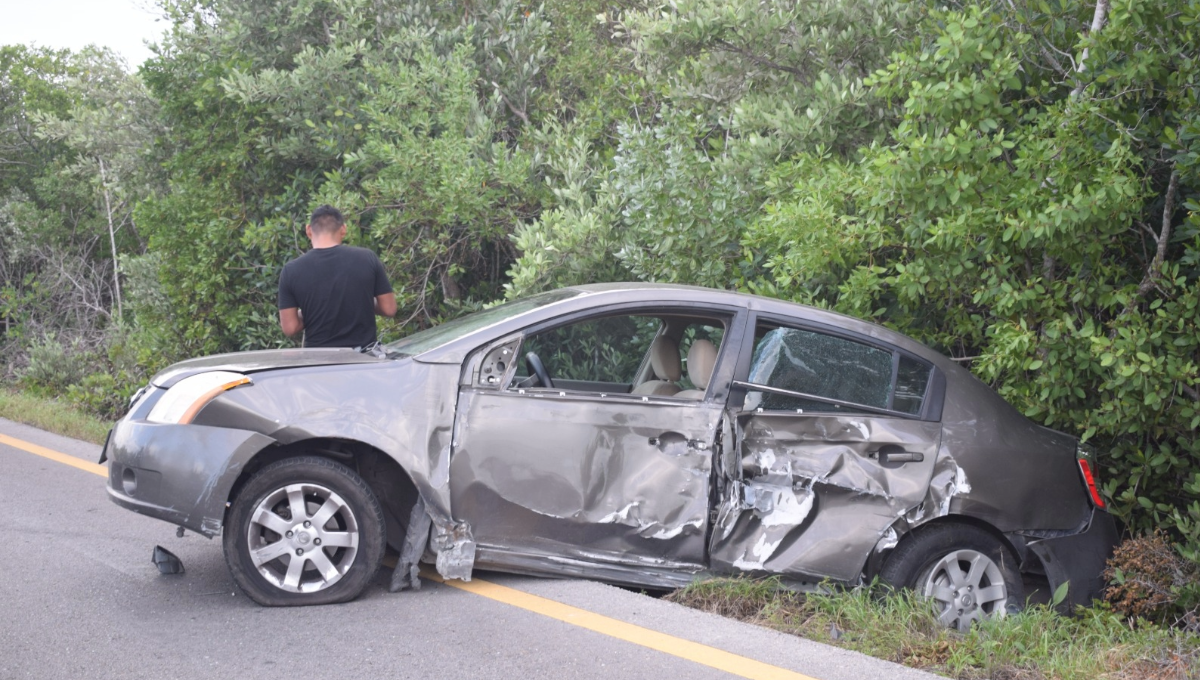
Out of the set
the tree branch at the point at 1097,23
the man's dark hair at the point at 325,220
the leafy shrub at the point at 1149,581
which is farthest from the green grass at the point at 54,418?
the tree branch at the point at 1097,23

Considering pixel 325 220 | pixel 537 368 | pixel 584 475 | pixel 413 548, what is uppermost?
pixel 325 220

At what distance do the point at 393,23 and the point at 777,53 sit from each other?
4.21 meters

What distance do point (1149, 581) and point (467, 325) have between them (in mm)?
3545

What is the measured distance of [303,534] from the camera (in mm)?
4773

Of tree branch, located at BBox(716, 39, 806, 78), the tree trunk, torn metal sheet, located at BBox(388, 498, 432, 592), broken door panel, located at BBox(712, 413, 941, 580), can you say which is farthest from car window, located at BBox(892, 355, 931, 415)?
the tree trunk

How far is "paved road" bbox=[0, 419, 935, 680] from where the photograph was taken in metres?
4.09

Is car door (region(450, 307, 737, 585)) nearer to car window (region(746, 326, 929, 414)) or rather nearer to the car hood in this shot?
car window (region(746, 326, 929, 414))

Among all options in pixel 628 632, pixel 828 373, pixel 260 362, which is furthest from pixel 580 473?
pixel 260 362

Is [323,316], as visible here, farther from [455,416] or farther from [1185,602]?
[1185,602]

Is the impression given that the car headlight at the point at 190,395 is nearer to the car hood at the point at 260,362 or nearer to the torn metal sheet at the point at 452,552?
the car hood at the point at 260,362

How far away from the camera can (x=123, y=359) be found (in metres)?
12.2

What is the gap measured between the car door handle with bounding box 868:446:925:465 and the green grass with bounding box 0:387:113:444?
20.5 ft

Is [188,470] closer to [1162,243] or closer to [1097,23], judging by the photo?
[1162,243]

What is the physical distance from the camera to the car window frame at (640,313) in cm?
500
